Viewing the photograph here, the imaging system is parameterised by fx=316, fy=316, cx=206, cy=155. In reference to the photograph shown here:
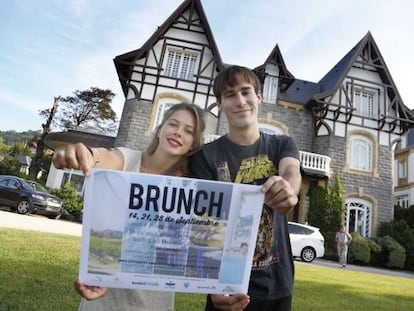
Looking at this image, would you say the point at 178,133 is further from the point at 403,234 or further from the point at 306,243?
the point at 403,234

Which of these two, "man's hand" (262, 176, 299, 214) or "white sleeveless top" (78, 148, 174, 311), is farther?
"white sleeveless top" (78, 148, 174, 311)

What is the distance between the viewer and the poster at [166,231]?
4.24ft

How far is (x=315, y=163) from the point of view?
50.7 ft

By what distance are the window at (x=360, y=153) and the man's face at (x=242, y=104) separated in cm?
1641

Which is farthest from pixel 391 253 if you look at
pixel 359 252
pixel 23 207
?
pixel 23 207

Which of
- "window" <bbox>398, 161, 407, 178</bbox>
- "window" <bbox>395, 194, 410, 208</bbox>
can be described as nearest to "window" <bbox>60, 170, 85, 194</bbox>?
"window" <bbox>395, 194, 410, 208</bbox>

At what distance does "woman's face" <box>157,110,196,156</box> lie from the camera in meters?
1.77

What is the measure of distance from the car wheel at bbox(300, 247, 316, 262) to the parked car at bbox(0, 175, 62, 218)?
9810mm

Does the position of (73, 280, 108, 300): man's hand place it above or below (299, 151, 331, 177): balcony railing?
below

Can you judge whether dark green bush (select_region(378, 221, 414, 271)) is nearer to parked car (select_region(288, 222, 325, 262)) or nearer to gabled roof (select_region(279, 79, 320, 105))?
parked car (select_region(288, 222, 325, 262))

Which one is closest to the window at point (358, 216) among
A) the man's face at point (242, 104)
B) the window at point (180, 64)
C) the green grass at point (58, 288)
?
the window at point (180, 64)

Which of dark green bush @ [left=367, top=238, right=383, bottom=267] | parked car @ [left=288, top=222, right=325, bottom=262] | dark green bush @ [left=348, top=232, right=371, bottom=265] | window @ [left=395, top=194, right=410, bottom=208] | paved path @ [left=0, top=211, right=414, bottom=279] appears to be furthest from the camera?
window @ [left=395, top=194, right=410, bottom=208]

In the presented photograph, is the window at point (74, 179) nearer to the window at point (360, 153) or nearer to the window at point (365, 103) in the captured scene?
the window at point (360, 153)

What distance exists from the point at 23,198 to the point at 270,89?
42.6 feet
